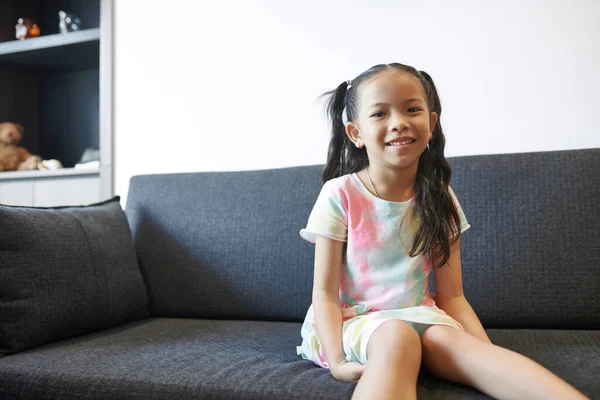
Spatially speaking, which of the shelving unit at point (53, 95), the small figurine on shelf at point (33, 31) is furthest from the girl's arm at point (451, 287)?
the small figurine on shelf at point (33, 31)

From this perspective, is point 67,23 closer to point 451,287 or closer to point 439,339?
point 451,287

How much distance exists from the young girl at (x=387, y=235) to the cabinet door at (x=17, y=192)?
1.84 m

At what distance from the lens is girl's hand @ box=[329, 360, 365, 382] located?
3.51 feet

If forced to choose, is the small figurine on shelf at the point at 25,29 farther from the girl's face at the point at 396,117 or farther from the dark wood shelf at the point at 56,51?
the girl's face at the point at 396,117

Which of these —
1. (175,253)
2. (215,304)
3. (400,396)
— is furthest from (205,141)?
Result: (400,396)

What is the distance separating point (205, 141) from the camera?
7.55 feet

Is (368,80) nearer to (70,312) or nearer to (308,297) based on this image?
(308,297)

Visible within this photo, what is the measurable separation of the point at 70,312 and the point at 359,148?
790mm

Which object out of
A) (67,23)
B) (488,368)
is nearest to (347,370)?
(488,368)

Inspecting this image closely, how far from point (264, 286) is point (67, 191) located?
133 centimetres

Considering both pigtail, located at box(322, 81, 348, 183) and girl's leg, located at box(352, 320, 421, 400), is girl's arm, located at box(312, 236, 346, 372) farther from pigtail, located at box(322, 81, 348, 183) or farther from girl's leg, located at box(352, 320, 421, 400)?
pigtail, located at box(322, 81, 348, 183)

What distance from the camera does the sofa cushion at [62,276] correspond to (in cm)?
139

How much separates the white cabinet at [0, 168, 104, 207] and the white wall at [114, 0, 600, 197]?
190mm

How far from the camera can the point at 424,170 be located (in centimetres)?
137
